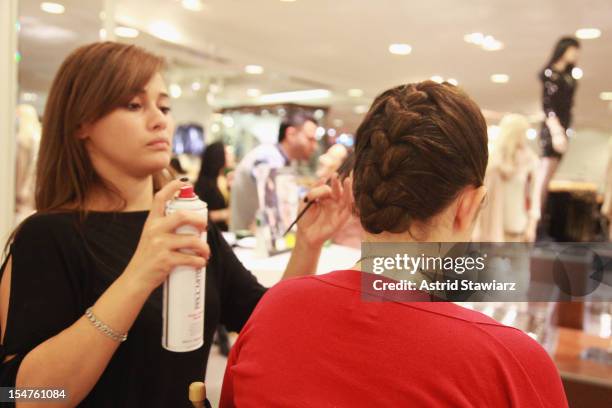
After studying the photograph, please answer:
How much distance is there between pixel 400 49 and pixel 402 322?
5654 millimetres

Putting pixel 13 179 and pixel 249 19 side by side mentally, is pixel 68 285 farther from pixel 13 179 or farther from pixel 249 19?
pixel 249 19

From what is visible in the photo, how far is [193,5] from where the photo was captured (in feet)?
15.6

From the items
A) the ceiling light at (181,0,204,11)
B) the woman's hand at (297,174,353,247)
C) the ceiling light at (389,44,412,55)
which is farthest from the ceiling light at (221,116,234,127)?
the woman's hand at (297,174,353,247)

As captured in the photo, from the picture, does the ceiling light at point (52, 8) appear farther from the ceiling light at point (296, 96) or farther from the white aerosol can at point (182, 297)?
the ceiling light at point (296, 96)

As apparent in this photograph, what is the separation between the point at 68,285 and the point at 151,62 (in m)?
0.41

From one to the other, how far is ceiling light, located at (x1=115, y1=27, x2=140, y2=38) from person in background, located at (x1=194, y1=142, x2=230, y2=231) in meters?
2.05

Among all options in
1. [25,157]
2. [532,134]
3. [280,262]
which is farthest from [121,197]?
[532,134]

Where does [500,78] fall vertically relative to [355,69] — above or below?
below

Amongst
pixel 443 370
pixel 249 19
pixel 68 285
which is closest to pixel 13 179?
pixel 68 285

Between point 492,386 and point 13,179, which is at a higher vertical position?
point 13,179

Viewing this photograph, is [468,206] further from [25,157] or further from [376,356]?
[25,157]

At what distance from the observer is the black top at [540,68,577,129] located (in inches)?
141

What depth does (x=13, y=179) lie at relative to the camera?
195 centimetres

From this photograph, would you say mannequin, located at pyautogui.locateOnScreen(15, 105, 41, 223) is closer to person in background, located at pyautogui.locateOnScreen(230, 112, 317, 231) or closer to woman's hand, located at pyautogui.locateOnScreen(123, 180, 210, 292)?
person in background, located at pyautogui.locateOnScreen(230, 112, 317, 231)
